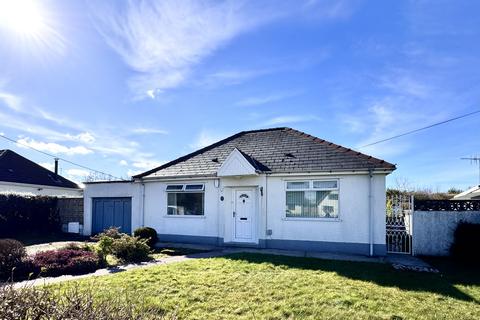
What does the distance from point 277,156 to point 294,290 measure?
353 inches

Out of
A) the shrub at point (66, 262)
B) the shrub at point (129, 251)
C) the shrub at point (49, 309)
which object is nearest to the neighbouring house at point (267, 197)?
the shrub at point (129, 251)

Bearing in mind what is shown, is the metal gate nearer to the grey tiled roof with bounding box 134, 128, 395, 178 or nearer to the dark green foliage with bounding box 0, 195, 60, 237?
the grey tiled roof with bounding box 134, 128, 395, 178

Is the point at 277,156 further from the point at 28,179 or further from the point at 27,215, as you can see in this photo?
the point at 28,179

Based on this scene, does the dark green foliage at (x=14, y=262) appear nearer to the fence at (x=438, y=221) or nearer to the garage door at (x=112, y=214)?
the garage door at (x=112, y=214)

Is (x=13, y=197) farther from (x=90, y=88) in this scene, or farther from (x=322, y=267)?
(x=322, y=267)

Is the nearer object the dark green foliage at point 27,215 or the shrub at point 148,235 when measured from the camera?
the shrub at point 148,235

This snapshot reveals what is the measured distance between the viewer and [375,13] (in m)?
11.2

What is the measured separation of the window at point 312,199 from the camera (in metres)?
14.0

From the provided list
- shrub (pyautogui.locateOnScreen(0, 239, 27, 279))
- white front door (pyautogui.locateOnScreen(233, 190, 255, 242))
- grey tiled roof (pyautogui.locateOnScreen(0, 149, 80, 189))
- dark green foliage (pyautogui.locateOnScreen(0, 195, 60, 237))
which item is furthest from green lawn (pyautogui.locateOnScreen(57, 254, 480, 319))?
grey tiled roof (pyautogui.locateOnScreen(0, 149, 80, 189))

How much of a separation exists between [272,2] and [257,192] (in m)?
8.05

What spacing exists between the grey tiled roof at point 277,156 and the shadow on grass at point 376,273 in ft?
13.1

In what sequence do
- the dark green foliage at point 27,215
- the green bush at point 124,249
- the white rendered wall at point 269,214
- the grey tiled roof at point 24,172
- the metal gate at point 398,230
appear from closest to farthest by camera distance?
1. the green bush at point 124,249
2. the white rendered wall at point 269,214
3. the metal gate at point 398,230
4. the dark green foliage at point 27,215
5. the grey tiled roof at point 24,172

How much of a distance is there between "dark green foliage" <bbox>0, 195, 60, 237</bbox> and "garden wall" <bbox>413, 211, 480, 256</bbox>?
20.8m

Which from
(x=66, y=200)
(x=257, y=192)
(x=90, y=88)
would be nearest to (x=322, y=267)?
(x=257, y=192)
